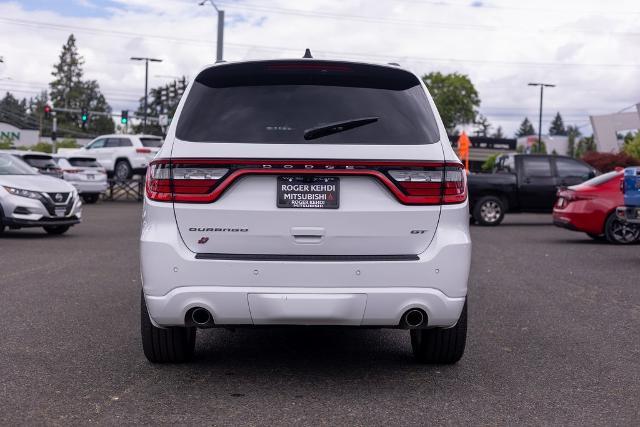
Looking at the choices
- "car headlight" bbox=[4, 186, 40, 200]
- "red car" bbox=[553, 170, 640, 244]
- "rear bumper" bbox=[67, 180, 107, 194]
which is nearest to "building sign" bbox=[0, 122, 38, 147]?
"rear bumper" bbox=[67, 180, 107, 194]

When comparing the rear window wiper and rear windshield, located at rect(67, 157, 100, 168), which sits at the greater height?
the rear window wiper

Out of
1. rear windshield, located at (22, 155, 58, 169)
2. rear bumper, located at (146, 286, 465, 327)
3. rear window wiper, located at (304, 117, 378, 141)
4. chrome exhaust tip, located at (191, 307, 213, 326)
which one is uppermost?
rear window wiper, located at (304, 117, 378, 141)

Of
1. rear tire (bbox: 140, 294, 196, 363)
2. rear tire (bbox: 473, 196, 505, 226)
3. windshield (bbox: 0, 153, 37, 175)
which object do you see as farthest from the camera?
rear tire (bbox: 473, 196, 505, 226)

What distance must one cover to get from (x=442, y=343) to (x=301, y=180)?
1.57 meters

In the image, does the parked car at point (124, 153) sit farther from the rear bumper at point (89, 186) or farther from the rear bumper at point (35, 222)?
the rear bumper at point (35, 222)

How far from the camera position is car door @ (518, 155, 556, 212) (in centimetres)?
2283

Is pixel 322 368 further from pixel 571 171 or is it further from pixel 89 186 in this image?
pixel 89 186

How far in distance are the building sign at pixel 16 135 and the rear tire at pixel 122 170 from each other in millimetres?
84959

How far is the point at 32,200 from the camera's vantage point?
634 inches

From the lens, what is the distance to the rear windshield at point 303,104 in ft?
17.0

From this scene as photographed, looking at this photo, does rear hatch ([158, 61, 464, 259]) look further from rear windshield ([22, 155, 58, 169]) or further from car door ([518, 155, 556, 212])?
rear windshield ([22, 155, 58, 169])

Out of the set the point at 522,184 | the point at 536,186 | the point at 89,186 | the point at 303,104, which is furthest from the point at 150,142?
the point at 303,104

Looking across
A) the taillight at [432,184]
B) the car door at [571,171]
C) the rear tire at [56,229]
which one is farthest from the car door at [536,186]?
the taillight at [432,184]

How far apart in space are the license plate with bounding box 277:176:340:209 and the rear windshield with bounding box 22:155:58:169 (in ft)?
68.6
